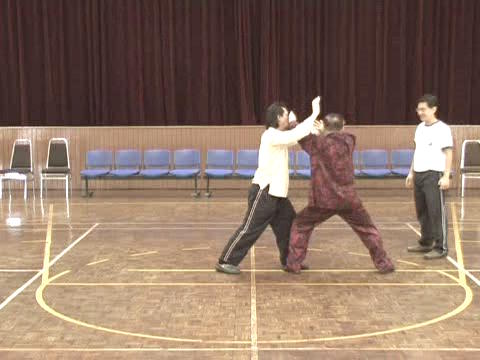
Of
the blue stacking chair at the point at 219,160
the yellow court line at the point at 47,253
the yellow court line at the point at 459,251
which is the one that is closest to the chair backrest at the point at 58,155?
the blue stacking chair at the point at 219,160

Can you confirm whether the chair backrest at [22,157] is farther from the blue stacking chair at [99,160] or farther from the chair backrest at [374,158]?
the chair backrest at [374,158]

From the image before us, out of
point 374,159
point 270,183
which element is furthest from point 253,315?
point 374,159

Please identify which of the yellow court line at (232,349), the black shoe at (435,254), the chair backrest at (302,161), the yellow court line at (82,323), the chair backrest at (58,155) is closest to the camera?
the yellow court line at (232,349)

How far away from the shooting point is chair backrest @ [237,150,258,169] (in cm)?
1371

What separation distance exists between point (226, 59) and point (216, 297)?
11.2 metres

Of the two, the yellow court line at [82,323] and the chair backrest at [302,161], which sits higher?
the chair backrest at [302,161]

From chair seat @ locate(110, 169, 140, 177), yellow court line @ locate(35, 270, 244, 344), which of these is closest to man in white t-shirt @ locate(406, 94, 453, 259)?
yellow court line @ locate(35, 270, 244, 344)

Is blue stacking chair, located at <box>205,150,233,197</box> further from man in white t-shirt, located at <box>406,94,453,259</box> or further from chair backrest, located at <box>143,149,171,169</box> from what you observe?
man in white t-shirt, located at <box>406,94,453,259</box>

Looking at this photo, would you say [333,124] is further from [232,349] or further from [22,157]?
[22,157]

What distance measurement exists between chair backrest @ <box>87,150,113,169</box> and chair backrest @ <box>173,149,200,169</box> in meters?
1.45

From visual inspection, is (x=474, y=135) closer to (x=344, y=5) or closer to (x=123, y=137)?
(x=344, y=5)

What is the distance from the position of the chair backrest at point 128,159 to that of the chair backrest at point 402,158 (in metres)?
5.46

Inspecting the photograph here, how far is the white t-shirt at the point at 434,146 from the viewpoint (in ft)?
24.2

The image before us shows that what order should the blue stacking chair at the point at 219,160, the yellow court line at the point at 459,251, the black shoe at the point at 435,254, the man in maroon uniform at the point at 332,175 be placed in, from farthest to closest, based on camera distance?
the blue stacking chair at the point at 219,160 → the black shoe at the point at 435,254 → the yellow court line at the point at 459,251 → the man in maroon uniform at the point at 332,175
